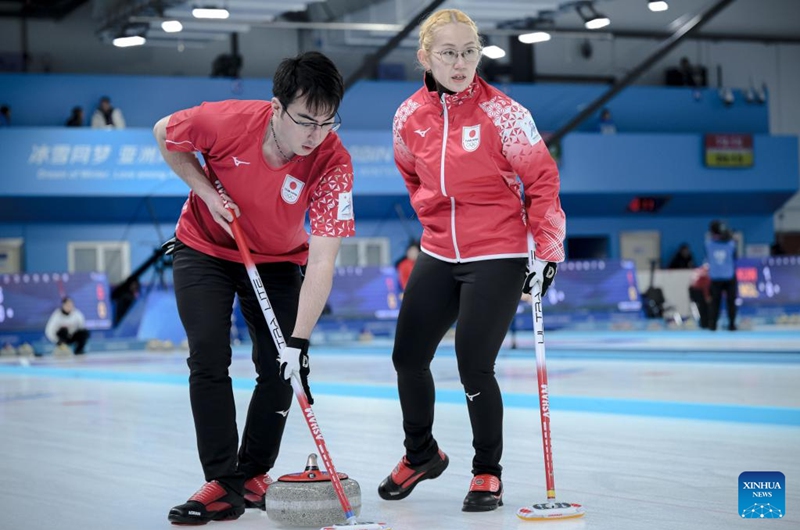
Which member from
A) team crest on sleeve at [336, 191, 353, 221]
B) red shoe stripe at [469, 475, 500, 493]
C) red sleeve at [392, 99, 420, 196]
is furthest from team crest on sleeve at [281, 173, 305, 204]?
red shoe stripe at [469, 475, 500, 493]

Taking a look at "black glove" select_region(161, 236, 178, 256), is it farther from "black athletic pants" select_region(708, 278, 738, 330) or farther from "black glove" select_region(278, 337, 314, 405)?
"black athletic pants" select_region(708, 278, 738, 330)

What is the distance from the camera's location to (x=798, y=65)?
89.0 ft

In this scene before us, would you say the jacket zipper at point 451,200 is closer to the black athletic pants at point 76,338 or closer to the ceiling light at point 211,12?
the black athletic pants at point 76,338

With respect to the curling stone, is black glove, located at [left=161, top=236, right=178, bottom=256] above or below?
above

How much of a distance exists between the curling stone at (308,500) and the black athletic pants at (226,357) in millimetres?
235

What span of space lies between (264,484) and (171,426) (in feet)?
8.08

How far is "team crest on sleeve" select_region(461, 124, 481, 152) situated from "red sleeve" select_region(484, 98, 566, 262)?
2.5 inches

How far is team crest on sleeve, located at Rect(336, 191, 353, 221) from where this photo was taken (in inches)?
127

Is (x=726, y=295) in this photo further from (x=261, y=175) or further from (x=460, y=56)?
(x=261, y=175)

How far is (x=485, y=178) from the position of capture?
11.2 feet

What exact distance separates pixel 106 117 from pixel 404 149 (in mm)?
16033

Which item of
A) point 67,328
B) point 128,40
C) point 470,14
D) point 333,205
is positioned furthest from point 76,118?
point 333,205

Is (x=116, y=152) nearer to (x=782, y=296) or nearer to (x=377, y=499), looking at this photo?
(x=782, y=296)

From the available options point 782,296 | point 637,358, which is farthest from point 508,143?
point 782,296
